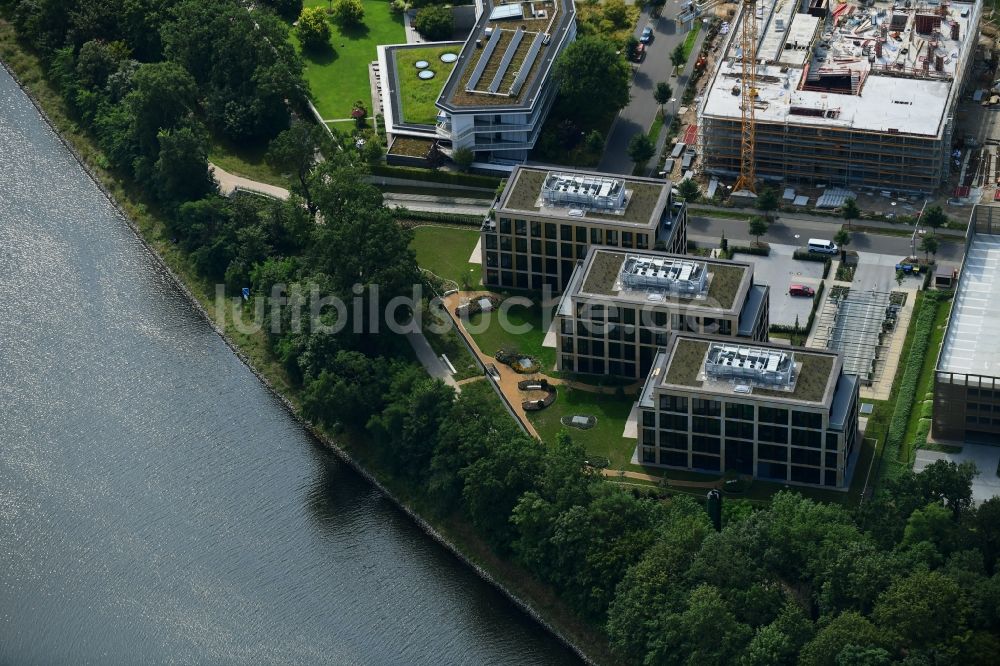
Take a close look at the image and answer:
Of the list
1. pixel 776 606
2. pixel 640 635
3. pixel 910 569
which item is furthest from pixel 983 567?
pixel 640 635

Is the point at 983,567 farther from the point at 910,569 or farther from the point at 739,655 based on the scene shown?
the point at 739,655

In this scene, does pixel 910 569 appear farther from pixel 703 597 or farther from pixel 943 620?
pixel 703 597

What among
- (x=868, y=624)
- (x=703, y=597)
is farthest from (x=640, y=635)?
(x=868, y=624)

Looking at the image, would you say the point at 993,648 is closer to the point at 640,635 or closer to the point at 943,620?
the point at 943,620

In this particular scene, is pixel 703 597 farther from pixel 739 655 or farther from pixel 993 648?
pixel 993 648

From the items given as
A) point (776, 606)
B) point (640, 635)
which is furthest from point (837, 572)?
point (640, 635)

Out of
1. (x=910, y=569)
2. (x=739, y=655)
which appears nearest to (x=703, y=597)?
(x=739, y=655)
